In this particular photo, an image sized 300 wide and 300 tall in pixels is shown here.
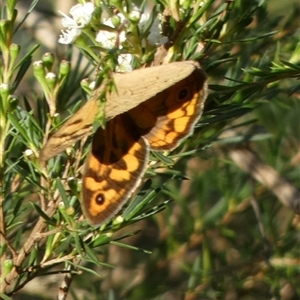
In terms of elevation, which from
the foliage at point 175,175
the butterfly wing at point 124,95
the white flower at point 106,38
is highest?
the white flower at point 106,38

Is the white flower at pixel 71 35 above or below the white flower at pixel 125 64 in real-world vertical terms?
above

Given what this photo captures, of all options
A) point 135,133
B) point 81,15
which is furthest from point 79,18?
point 135,133

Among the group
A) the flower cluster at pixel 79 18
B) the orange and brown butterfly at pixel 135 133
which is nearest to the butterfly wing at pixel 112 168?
the orange and brown butterfly at pixel 135 133

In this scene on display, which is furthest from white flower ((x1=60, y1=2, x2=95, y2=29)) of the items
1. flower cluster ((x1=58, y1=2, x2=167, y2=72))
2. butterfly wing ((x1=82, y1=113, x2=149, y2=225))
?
butterfly wing ((x1=82, y1=113, x2=149, y2=225))

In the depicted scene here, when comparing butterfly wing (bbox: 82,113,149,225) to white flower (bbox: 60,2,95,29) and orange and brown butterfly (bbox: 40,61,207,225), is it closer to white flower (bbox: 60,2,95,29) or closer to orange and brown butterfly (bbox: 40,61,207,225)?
orange and brown butterfly (bbox: 40,61,207,225)

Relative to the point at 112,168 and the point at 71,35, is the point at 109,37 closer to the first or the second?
the point at 71,35

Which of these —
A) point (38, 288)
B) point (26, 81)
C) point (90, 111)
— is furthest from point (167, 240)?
point (90, 111)

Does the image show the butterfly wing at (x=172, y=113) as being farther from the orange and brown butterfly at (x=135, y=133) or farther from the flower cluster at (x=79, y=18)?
the flower cluster at (x=79, y=18)

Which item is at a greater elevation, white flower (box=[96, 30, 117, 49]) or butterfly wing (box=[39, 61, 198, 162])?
white flower (box=[96, 30, 117, 49])
